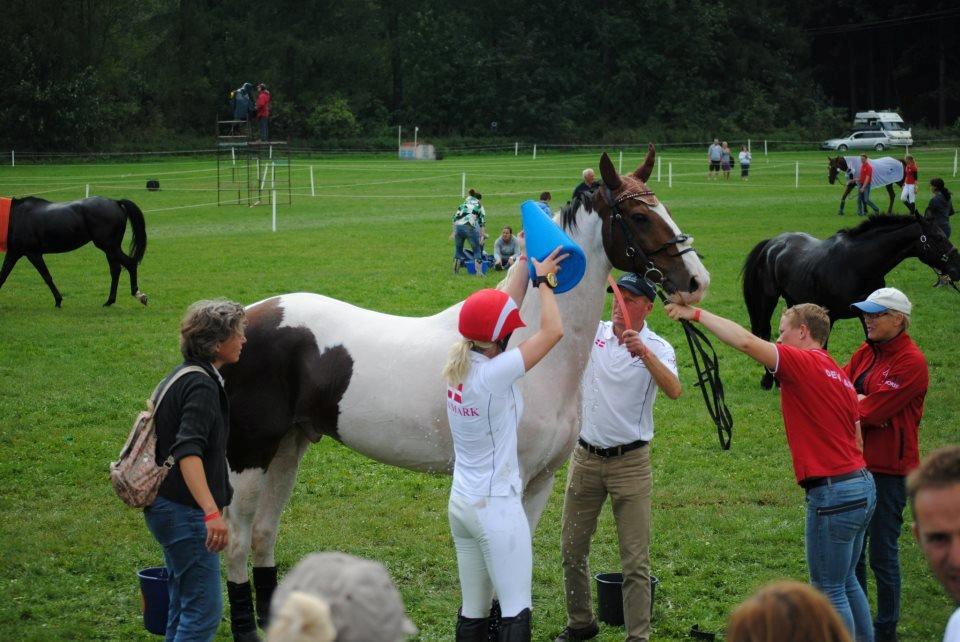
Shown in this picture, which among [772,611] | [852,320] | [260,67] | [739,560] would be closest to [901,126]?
[260,67]

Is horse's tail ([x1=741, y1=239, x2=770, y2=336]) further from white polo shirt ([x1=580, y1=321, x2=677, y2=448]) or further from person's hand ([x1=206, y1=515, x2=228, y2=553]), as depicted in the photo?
person's hand ([x1=206, y1=515, x2=228, y2=553])

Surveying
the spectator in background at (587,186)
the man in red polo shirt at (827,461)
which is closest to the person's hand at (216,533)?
Answer: the man in red polo shirt at (827,461)

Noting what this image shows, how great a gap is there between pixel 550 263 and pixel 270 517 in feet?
8.76

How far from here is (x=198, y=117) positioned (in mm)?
66438

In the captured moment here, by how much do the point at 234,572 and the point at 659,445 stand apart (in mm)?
5167

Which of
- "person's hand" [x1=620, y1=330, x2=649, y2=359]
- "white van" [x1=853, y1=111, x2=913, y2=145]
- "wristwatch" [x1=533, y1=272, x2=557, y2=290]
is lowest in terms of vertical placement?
"person's hand" [x1=620, y1=330, x2=649, y2=359]

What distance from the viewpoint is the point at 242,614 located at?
6.11 m

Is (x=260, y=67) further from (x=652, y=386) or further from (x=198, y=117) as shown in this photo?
(x=652, y=386)

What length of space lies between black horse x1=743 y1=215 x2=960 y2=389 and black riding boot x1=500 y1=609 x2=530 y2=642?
830 centimetres

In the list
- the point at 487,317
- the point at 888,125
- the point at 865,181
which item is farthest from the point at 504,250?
the point at 888,125

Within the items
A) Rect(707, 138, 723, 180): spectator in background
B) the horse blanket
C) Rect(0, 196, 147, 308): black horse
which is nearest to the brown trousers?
Rect(0, 196, 147, 308): black horse

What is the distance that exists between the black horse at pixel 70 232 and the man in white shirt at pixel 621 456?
13.3 metres

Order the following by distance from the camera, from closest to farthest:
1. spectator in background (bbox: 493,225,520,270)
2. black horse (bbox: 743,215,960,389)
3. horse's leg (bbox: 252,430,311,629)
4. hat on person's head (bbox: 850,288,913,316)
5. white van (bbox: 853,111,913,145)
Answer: hat on person's head (bbox: 850,288,913,316), horse's leg (bbox: 252,430,311,629), black horse (bbox: 743,215,960,389), spectator in background (bbox: 493,225,520,270), white van (bbox: 853,111,913,145)

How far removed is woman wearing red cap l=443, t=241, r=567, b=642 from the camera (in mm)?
4645
